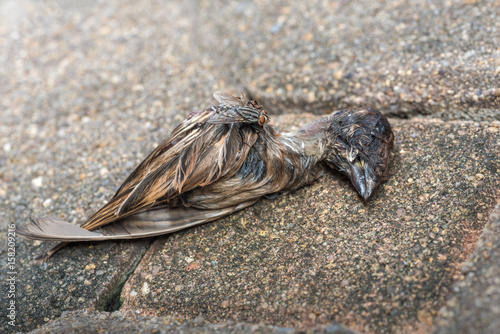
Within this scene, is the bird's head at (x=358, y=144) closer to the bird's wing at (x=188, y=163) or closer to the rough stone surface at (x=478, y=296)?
the bird's wing at (x=188, y=163)

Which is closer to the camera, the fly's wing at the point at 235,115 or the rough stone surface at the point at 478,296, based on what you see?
the rough stone surface at the point at 478,296

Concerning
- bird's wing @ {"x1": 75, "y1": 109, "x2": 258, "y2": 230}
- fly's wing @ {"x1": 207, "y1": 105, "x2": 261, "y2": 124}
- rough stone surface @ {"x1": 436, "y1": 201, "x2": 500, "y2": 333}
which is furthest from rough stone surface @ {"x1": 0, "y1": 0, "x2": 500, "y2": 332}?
fly's wing @ {"x1": 207, "y1": 105, "x2": 261, "y2": 124}

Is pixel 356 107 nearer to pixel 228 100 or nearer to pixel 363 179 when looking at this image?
pixel 363 179

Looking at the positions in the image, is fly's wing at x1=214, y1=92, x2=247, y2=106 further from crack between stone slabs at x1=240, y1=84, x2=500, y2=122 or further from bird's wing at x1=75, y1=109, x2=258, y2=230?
crack between stone slabs at x1=240, y1=84, x2=500, y2=122

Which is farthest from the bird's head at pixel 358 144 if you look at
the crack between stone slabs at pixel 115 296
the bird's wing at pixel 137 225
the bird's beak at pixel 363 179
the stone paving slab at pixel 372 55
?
the crack between stone slabs at pixel 115 296

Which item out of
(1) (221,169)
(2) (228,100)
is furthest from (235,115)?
(1) (221,169)

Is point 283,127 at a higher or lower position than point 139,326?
lower
